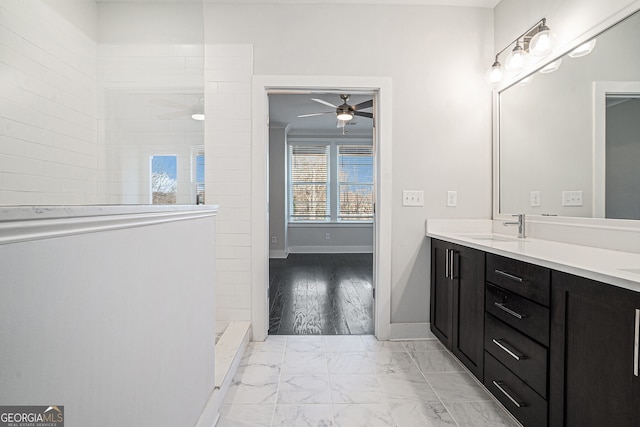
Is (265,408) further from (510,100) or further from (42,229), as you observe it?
(510,100)

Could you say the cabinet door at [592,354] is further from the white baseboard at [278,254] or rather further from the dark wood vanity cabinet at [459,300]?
the white baseboard at [278,254]

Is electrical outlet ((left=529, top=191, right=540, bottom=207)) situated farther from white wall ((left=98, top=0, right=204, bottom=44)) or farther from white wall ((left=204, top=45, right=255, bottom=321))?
white wall ((left=98, top=0, right=204, bottom=44))

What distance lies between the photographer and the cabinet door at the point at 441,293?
2.42m

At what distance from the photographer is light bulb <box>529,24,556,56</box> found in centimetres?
212

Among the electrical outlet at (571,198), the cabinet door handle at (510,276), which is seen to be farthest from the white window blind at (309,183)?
the cabinet door handle at (510,276)

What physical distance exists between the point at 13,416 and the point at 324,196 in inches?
283

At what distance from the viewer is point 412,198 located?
9.18ft

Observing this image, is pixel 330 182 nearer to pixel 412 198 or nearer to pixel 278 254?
pixel 278 254

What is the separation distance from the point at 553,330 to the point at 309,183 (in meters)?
6.44

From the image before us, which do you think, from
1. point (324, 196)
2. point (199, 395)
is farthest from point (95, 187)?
point (324, 196)

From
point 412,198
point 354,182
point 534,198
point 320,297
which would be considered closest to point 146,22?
point 412,198

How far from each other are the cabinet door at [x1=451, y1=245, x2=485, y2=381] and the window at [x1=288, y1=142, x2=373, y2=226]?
17.7 feet

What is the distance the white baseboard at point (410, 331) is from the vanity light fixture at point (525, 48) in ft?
6.53

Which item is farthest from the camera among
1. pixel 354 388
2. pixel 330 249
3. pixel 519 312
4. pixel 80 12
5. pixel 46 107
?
pixel 330 249
